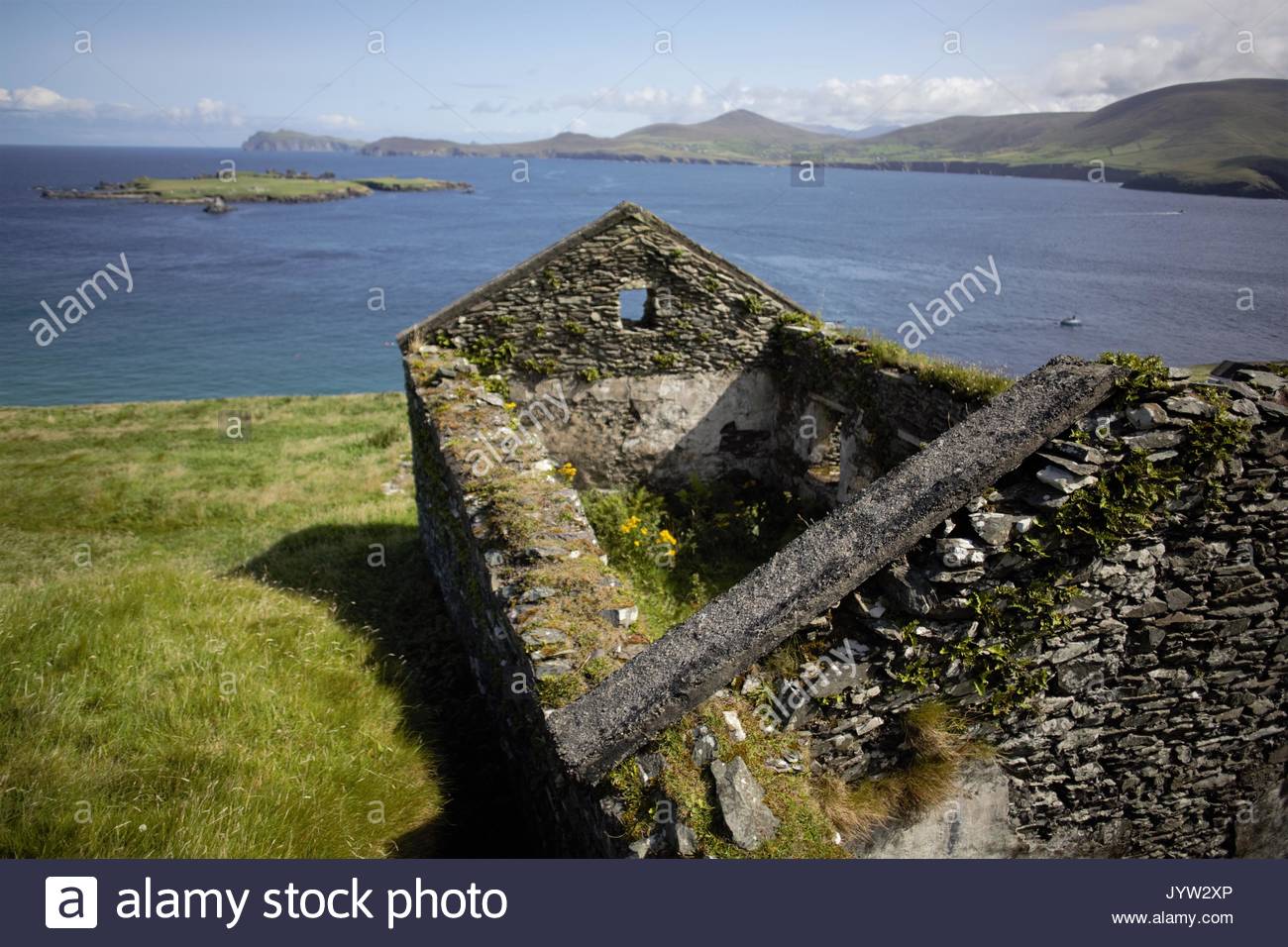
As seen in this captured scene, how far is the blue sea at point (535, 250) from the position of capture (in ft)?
73.7

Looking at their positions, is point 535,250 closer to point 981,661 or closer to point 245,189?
point 981,661

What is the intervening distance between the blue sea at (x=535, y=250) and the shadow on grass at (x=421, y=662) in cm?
1046

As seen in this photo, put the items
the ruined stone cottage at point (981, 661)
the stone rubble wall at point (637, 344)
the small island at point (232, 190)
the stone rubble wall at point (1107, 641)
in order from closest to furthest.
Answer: the ruined stone cottage at point (981, 661) < the stone rubble wall at point (1107, 641) < the stone rubble wall at point (637, 344) < the small island at point (232, 190)

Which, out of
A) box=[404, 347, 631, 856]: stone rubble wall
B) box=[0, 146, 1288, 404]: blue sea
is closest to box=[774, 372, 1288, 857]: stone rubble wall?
box=[404, 347, 631, 856]: stone rubble wall

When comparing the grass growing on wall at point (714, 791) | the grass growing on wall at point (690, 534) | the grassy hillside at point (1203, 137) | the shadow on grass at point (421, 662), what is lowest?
the shadow on grass at point (421, 662)

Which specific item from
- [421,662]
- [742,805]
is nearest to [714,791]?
[742,805]

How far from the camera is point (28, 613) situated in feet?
24.1

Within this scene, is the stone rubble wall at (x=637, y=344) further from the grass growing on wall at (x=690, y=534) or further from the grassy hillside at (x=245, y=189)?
the grassy hillside at (x=245, y=189)

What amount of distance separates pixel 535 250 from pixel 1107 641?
79.5m

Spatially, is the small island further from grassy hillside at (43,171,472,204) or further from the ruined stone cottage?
the ruined stone cottage

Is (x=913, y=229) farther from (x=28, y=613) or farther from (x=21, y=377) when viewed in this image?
(x=28, y=613)

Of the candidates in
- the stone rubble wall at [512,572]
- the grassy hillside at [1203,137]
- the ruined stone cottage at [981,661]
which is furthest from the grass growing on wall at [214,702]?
the grassy hillside at [1203,137]

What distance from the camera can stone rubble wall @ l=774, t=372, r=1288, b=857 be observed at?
4395mm

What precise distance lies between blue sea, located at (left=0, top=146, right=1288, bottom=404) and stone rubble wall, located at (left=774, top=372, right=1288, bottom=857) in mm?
5881
